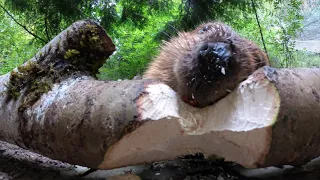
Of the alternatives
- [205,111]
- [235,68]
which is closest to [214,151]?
[205,111]

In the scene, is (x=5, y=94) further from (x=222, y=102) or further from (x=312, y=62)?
(x=312, y=62)

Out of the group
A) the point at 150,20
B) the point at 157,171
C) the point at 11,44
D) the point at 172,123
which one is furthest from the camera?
the point at 11,44

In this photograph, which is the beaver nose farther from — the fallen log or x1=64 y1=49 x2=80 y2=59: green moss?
x1=64 y1=49 x2=80 y2=59: green moss

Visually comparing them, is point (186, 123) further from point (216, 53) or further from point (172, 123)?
point (216, 53)

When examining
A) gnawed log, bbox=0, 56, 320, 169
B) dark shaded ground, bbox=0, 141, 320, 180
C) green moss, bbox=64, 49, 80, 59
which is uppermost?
green moss, bbox=64, 49, 80, 59

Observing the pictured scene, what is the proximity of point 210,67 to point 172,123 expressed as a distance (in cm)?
17

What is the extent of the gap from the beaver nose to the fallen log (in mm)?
81

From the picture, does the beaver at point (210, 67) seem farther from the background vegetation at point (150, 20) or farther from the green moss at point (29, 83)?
the background vegetation at point (150, 20)

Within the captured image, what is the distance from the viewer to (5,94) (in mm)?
1246

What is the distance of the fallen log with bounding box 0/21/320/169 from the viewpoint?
87 cm

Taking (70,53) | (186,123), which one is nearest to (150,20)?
(70,53)

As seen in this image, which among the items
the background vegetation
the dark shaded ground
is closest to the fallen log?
the dark shaded ground

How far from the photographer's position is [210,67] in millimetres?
932

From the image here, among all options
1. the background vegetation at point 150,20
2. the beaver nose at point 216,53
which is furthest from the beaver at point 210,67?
the background vegetation at point 150,20
